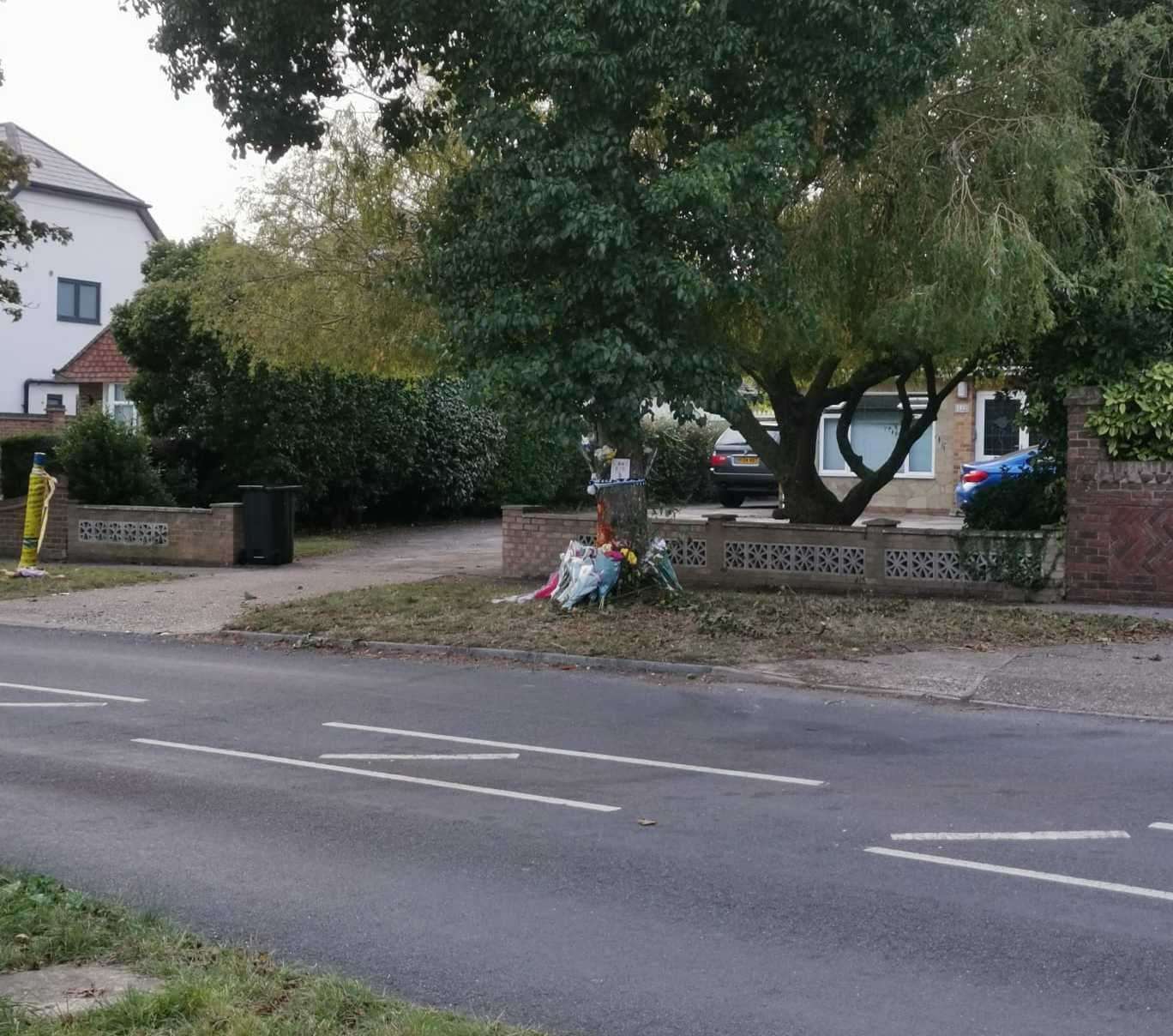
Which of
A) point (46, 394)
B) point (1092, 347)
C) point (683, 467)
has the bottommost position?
point (683, 467)

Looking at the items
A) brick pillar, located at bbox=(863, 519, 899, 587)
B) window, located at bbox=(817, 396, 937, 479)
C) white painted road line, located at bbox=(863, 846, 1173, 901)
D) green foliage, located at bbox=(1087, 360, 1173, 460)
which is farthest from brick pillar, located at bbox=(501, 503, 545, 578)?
window, located at bbox=(817, 396, 937, 479)

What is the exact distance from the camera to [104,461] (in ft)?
75.9

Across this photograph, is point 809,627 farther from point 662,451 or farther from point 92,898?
point 662,451

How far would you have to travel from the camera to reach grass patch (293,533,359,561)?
23400 mm

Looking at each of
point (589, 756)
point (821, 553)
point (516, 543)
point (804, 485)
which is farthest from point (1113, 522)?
point (589, 756)

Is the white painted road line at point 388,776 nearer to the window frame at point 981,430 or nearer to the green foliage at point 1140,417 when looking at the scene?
the green foliage at point 1140,417

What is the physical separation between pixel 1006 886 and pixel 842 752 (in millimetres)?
3105

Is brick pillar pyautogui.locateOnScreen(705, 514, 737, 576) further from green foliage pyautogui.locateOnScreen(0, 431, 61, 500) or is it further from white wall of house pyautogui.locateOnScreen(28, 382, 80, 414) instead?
white wall of house pyautogui.locateOnScreen(28, 382, 80, 414)

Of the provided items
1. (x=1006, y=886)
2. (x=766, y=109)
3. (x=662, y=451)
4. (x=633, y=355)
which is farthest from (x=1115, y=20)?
(x=662, y=451)

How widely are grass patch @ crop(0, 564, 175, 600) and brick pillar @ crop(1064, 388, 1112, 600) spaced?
11609mm

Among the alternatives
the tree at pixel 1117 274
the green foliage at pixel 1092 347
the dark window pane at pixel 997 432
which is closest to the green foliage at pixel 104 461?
the tree at pixel 1117 274

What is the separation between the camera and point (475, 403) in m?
14.8

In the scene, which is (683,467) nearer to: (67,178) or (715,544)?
(715,544)

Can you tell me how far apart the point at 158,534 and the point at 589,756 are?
14.2m
